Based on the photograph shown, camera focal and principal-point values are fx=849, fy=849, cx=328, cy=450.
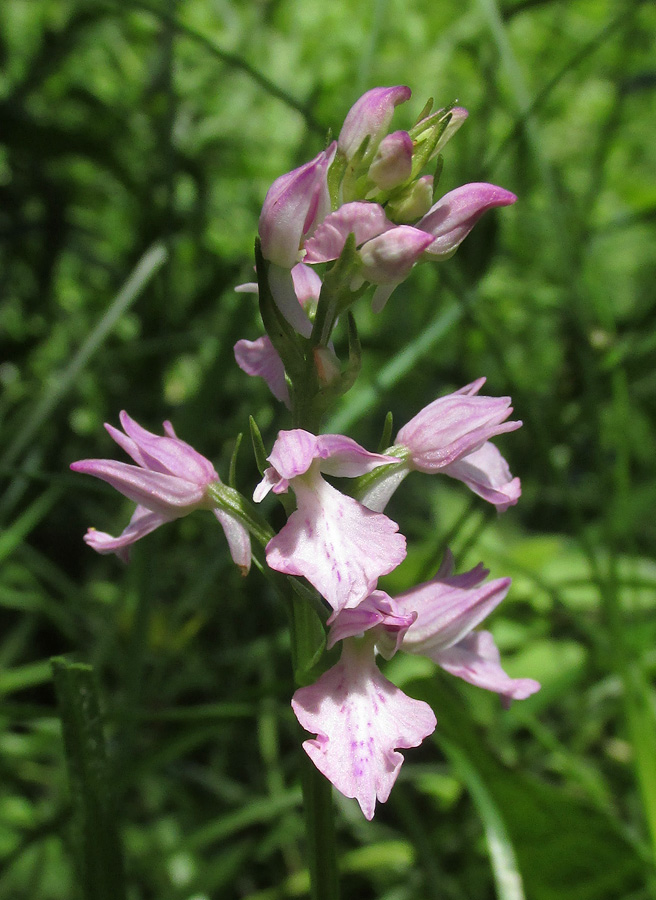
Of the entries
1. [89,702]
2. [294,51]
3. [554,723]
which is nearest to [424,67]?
[294,51]

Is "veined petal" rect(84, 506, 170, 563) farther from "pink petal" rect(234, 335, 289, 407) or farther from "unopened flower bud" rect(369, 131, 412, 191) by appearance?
"unopened flower bud" rect(369, 131, 412, 191)

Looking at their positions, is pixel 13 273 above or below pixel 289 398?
above

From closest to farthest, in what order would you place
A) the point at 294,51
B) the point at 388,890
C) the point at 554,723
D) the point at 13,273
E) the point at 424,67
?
the point at 388,890 → the point at 554,723 → the point at 13,273 → the point at 294,51 → the point at 424,67

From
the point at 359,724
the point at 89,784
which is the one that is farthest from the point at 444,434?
the point at 89,784

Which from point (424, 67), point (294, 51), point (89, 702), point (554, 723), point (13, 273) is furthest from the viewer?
point (424, 67)

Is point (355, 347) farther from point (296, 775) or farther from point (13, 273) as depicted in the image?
point (13, 273)

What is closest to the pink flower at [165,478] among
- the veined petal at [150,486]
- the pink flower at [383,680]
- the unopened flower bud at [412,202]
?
the veined petal at [150,486]

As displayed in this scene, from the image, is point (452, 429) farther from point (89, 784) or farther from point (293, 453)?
point (89, 784)

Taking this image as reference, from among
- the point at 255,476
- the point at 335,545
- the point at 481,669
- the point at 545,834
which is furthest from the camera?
the point at 255,476
